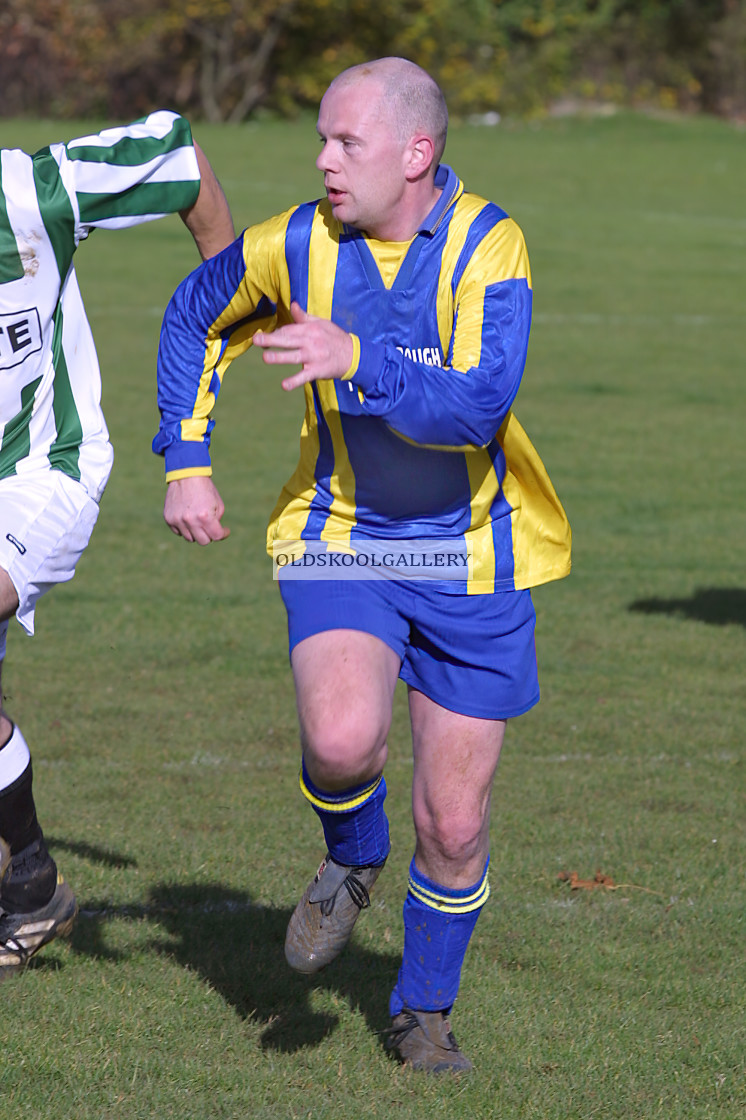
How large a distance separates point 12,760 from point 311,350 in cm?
171

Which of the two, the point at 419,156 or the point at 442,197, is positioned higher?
the point at 419,156

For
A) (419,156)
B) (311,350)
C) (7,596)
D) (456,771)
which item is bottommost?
(456,771)

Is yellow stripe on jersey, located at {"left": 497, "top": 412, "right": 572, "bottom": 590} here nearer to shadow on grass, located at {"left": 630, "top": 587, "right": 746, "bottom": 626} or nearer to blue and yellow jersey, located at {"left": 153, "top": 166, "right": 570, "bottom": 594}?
blue and yellow jersey, located at {"left": 153, "top": 166, "right": 570, "bottom": 594}

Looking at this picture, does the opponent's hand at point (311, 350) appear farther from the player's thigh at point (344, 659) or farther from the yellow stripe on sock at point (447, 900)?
the yellow stripe on sock at point (447, 900)

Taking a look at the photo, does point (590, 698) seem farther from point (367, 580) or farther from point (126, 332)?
point (126, 332)

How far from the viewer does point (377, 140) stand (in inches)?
137

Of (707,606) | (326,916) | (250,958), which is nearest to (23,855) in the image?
(250,958)

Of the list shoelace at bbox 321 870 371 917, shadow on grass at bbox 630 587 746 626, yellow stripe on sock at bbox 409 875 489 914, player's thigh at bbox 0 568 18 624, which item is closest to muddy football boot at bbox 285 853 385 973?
shoelace at bbox 321 870 371 917

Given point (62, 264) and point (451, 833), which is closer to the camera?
point (451, 833)

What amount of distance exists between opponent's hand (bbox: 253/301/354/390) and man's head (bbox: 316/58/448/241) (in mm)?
517

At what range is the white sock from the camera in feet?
13.8

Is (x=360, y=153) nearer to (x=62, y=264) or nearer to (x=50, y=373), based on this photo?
(x=62, y=264)

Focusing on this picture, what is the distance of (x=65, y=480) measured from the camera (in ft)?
13.6

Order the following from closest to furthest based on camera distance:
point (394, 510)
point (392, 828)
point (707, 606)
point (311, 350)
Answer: point (311, 350)
point (394, 510)
point (392, 828)
point (707, 606)
